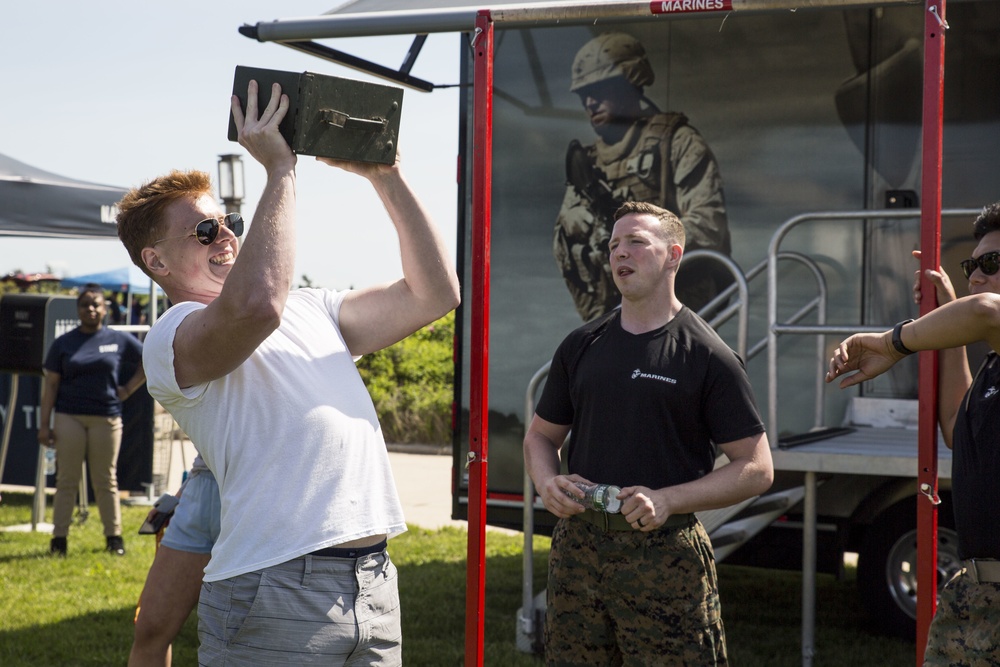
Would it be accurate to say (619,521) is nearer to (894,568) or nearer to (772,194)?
(894,568)

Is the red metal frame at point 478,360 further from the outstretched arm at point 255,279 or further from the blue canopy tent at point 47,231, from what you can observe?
the blue canopy tent at point 47,231

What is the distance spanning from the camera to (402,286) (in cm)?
235

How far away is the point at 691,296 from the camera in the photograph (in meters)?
5.50

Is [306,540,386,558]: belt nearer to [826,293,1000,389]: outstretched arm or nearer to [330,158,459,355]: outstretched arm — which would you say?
[330,158,459,355]: outstretched arm

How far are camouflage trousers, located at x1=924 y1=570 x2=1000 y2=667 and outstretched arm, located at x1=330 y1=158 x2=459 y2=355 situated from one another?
4.37ft

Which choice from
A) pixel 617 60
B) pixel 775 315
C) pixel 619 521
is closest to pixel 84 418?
pixel 617 60

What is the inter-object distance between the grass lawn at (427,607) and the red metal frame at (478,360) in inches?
79.6

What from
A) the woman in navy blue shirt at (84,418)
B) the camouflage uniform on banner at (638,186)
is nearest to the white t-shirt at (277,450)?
the camouflage uniform on banner at (638,186)

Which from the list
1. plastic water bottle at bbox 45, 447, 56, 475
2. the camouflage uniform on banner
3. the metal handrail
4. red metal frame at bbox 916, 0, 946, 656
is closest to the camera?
red metal frame at bbox 916, 0, 946, 656

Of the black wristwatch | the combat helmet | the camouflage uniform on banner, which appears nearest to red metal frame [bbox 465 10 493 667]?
the black wristwatch

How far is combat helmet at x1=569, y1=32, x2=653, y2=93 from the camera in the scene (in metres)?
5.55

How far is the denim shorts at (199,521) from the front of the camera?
136 inches

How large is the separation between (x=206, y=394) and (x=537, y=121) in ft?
12.8

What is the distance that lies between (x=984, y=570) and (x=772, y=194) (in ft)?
10.8
